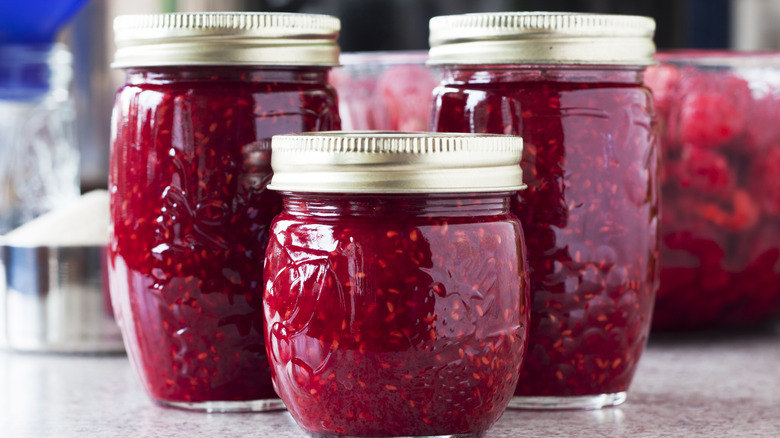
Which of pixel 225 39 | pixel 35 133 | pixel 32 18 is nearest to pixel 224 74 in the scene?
pixel 225 39

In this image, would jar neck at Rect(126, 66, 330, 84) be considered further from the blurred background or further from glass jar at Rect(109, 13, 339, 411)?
the blurred background

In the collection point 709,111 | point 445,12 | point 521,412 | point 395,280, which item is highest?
point 445,12

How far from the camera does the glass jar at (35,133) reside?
1.48 meters

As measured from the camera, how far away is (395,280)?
2.10 ft

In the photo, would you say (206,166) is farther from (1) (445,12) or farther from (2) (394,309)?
(1) (445,12)

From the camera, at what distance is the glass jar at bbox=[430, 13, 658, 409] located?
29.7 inches

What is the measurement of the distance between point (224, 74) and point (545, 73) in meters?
0.22

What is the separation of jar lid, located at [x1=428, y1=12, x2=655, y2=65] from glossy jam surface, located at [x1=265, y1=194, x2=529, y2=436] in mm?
120

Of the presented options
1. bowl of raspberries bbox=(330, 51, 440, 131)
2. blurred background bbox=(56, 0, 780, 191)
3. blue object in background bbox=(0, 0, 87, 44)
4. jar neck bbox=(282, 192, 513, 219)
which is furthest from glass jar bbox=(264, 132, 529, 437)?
blue object in background bbox=(0, 0, 87, 44)

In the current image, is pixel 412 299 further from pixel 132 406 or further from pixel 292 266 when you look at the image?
pixel 132 406

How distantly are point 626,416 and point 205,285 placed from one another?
0.31 metres

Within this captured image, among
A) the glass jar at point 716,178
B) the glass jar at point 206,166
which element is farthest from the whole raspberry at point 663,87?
the glass jar at point 206,166

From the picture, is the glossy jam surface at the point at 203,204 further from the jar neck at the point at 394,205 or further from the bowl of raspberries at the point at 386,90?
the bowl of raspberries at the point at 386,90

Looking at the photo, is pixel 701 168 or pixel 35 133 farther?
pixel 35 133
